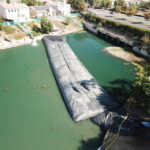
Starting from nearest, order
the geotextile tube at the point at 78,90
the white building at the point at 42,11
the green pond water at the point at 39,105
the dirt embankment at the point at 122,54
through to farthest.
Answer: the green pond water at the point at 39,105, the geotextile tube at the point at 78,90, the dirt embankment at the point at 122,54, the white building at the point at 42,11

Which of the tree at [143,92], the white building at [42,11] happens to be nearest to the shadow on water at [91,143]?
the tree at [143,92]

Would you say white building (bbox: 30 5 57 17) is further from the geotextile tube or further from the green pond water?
the geotextile tube

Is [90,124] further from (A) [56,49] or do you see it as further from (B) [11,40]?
(B) [11,40]

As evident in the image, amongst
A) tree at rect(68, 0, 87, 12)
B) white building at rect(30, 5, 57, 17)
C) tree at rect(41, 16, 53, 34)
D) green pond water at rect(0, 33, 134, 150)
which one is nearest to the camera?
green pond water at rect(0, 33, 134, 150)

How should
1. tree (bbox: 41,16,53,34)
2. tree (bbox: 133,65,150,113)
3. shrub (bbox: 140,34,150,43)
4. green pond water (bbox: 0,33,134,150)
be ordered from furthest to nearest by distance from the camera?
tree (bbox: 41,16,53,34) → shrub (bbox: 140,34,150,43) → green pond water (bbox: 0,33,134,150) → tree (bbox: 133,65,150,113)

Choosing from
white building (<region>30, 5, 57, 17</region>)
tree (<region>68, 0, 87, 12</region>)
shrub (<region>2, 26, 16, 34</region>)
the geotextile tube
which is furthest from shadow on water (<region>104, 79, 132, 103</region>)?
tree (<region>68, 0, 87, 12</region>)

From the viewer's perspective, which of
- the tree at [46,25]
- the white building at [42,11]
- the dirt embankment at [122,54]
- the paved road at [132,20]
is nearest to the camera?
the dirt embankment at [122,54]

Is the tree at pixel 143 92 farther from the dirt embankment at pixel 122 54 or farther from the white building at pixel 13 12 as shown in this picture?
the white building at pixel 13 12
